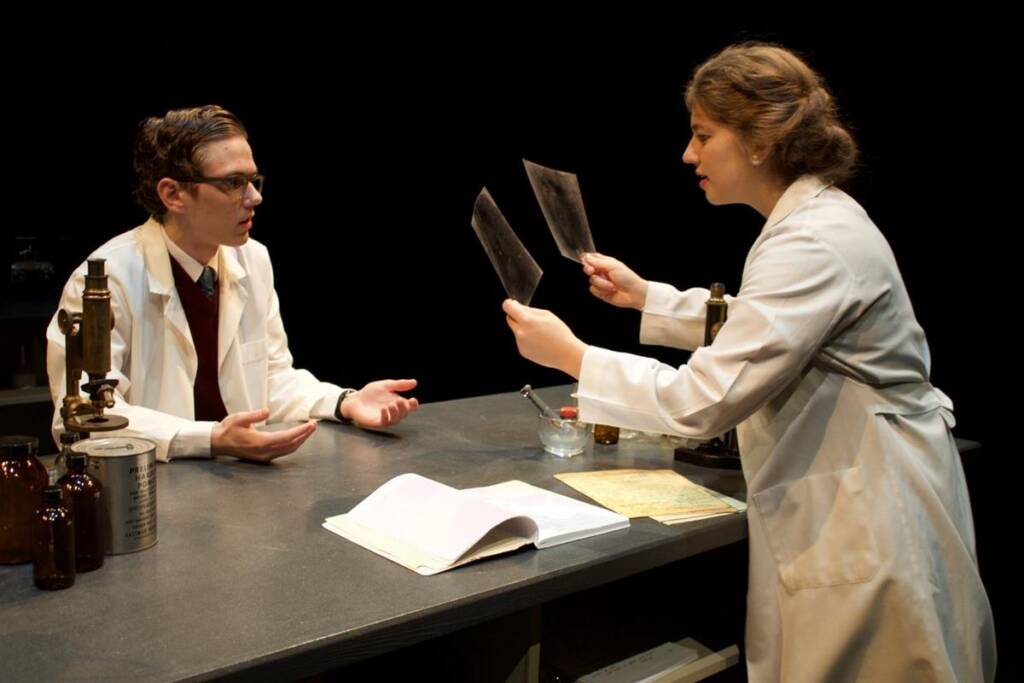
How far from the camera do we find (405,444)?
2156 mm

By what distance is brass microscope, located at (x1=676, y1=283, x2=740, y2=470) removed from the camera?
2.10 meters

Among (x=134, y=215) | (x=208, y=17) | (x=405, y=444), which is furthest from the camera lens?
(x=134, y=215)

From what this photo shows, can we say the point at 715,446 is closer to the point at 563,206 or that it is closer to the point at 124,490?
the point at 563,206

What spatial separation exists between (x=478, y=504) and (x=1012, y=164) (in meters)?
2.20

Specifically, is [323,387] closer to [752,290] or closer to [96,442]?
[96,442]

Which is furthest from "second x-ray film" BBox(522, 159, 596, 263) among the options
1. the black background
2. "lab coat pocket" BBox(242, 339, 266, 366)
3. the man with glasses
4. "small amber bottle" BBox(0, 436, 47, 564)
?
the black background

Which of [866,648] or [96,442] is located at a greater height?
[96,442]

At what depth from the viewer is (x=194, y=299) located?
2.42m

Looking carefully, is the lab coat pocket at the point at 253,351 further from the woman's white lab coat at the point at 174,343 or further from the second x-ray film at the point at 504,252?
the second x-ray film at the point at 504,252

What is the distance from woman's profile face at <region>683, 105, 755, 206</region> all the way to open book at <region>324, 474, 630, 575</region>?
65 cm

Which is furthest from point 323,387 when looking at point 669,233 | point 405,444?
point 669,233

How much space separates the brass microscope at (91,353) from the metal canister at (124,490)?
4cm

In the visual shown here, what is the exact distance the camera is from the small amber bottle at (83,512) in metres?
1.39

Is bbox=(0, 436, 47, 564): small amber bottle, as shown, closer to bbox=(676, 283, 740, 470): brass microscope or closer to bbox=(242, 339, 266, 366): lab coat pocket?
bbox=(242, 339, 266, 366): lab coat pocket
